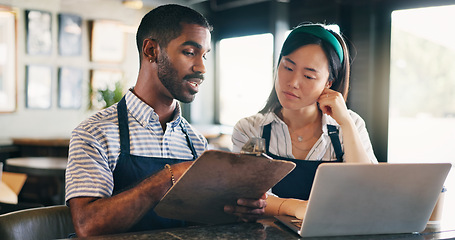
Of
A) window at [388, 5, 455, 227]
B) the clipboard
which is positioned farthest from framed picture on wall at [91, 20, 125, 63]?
the clipboard

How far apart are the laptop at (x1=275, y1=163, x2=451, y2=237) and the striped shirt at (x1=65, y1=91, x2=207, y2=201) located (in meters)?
0.57

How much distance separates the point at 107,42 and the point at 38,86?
1.14 metres

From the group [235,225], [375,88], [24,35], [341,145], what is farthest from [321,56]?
[24,35]

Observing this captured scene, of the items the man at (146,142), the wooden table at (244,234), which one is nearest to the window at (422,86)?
the wooden table at (244,234)

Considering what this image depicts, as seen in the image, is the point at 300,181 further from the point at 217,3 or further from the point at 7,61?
the point at 217,3

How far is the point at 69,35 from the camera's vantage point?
5.98 m

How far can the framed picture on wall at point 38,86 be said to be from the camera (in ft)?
18.6

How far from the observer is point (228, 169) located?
118 centimetres

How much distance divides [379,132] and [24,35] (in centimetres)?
426

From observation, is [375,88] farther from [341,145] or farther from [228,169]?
[228,169]

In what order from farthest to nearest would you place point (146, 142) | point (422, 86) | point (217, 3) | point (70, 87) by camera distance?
point (217, 3)
point (70, 87)
point (422, 86)
point (146, 142)

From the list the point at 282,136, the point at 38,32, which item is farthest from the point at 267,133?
the point at 38,32

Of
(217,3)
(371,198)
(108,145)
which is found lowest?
(371,198)

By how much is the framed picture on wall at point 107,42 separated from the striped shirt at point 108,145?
4.82m
